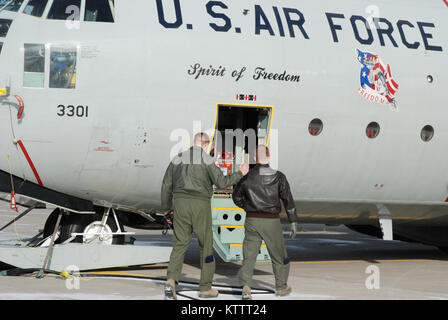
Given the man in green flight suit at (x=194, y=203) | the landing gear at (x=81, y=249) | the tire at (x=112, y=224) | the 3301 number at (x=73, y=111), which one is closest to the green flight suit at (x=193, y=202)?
the man in green flight suit at (x=194, y=203)

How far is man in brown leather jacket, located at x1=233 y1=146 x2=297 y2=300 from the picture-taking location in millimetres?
9680

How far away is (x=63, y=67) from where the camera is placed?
11.4 meters

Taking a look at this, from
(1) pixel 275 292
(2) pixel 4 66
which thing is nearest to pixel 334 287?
(1) pixel 275 292

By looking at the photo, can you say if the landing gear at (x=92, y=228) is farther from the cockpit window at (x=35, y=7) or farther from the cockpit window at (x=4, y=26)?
the cockpit window at (x=35, y=7)

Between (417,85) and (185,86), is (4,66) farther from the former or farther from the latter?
(417,85)

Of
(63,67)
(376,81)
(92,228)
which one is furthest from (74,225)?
(376,81)

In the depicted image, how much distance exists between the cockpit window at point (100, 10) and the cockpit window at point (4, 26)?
1154 millimetres

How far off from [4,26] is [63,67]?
1.09m

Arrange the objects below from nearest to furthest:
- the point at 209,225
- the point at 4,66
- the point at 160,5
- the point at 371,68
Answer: the point at 209,225, the point at 4,66, the point at 160,5, the point at 371,68

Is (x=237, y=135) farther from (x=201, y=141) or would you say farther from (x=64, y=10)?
(x=64, y=10)

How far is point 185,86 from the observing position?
1177cm

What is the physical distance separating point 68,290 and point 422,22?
7905 mm

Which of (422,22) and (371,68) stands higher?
(422,22)

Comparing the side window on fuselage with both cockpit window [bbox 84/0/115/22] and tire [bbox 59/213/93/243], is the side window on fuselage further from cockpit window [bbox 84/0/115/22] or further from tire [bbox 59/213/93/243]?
tire [bbox 59/213/93/243]
